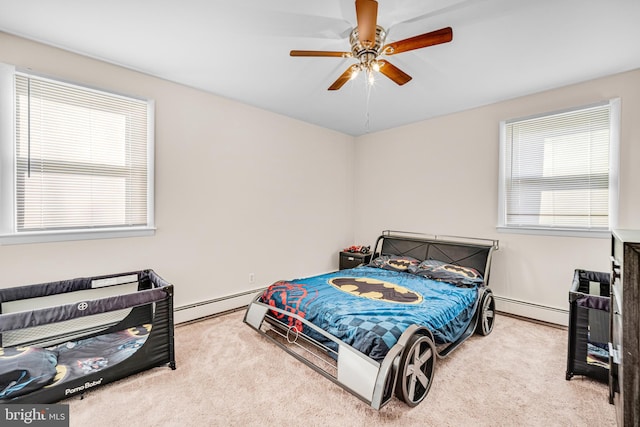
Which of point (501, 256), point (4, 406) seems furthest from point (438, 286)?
point (4, 406)

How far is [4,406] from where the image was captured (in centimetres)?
159

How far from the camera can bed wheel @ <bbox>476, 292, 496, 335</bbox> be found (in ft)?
9.28

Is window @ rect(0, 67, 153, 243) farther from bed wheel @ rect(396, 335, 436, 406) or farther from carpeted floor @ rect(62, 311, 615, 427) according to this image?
bed wheel @ rect(396, 335, 436, 406)

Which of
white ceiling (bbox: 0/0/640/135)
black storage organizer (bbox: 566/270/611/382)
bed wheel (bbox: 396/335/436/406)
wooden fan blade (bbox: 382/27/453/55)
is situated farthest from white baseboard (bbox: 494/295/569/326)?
wooden fan blade (bbox: 382/27/453/55)

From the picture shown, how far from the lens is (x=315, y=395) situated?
77.4 inches

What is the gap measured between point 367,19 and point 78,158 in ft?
8.91

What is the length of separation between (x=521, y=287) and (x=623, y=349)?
2.40 meters

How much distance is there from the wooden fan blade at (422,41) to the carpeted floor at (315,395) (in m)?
2.36

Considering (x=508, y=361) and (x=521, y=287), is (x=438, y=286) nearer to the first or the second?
(x=508, y=361)

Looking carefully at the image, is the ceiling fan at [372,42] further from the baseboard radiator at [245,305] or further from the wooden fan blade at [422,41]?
the baseboard radiator at [245,305]

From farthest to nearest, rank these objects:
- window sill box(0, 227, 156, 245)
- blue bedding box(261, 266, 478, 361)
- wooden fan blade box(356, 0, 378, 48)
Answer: window sill box(0, 227, 156, 245) → blue bedding box(261, 266, 478, 361) → wooden fan blade box(356, 0, 378, 48)

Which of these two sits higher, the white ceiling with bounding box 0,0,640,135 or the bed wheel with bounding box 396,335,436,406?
the white ceiling with bounding box 0,0,640,135

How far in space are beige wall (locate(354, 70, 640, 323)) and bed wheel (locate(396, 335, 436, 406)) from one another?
211 centimetres

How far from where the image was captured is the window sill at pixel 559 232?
2852 millimetres
